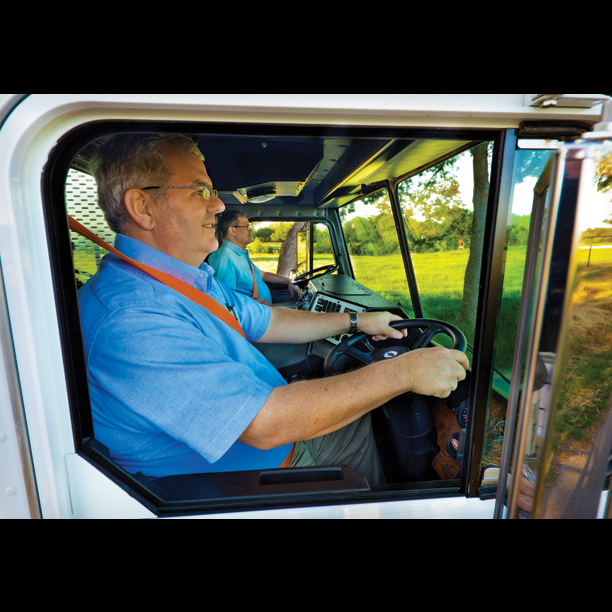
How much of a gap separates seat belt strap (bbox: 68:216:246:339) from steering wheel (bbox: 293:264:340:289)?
90.3 inches

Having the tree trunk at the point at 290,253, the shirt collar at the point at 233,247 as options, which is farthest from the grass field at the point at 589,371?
the tree trunk at the point at 290,253

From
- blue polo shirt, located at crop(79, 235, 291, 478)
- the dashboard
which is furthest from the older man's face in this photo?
the dashboard

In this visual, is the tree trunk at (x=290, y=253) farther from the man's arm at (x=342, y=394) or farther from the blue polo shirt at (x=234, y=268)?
the man's arm at (x=342, y=394)

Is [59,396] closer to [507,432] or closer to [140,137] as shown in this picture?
[140,137]

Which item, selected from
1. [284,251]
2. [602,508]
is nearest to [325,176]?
[284,251]

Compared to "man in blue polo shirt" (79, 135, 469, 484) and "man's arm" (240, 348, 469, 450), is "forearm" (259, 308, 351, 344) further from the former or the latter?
"man's arm" (240, 348, 469, 450)

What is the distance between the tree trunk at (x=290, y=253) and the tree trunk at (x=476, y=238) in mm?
2404

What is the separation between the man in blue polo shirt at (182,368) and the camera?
931mm

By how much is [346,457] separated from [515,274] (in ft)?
3.57

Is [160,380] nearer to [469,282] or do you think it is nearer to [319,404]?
[319,404]

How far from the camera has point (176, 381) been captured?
3.03 ft

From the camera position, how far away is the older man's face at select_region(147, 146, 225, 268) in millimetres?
1364

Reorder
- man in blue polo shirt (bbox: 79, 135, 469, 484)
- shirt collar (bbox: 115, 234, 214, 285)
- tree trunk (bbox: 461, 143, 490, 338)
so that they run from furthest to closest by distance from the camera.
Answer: shirt collar (bbox: 115, 234, 214, 285) < tree trunk (bbox: 461, 143, 490, 338) < man in blue polo shirt (bbox: 79, 135, 469, 484)

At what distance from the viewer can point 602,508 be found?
0.78 metres
